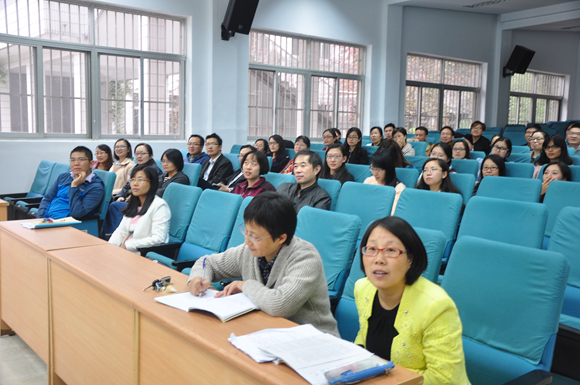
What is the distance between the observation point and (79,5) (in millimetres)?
6512

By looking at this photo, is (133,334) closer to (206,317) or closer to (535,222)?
(206,317)

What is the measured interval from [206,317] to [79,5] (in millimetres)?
6408

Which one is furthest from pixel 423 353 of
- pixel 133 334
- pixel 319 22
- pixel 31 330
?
pixel 319 22

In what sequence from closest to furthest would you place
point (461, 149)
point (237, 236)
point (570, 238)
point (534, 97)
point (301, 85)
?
point (570, 238), point (237, 236), point (461, 149), point (301, 85), point (534, 97)

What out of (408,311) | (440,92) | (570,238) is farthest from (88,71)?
(440,92)

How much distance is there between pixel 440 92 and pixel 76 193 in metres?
9.01

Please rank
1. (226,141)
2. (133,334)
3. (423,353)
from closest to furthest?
(423,353) → (133,334) → (226,141)

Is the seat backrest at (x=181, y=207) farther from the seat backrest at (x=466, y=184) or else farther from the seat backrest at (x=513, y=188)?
the seat backrest at (x=513, y=188)

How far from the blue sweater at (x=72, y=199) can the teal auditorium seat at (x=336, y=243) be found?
92.8 inches

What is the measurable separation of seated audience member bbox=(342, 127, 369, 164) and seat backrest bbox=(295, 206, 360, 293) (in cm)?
382

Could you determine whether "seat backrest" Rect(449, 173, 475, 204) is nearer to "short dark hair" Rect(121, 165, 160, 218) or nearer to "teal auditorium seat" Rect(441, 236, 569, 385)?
"teal auditorium seat" Rect(441, 236, 569, 385)

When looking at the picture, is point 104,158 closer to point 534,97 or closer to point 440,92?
point 440,92

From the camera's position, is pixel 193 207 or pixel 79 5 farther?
pixel 79 5

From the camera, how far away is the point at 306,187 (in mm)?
3461
